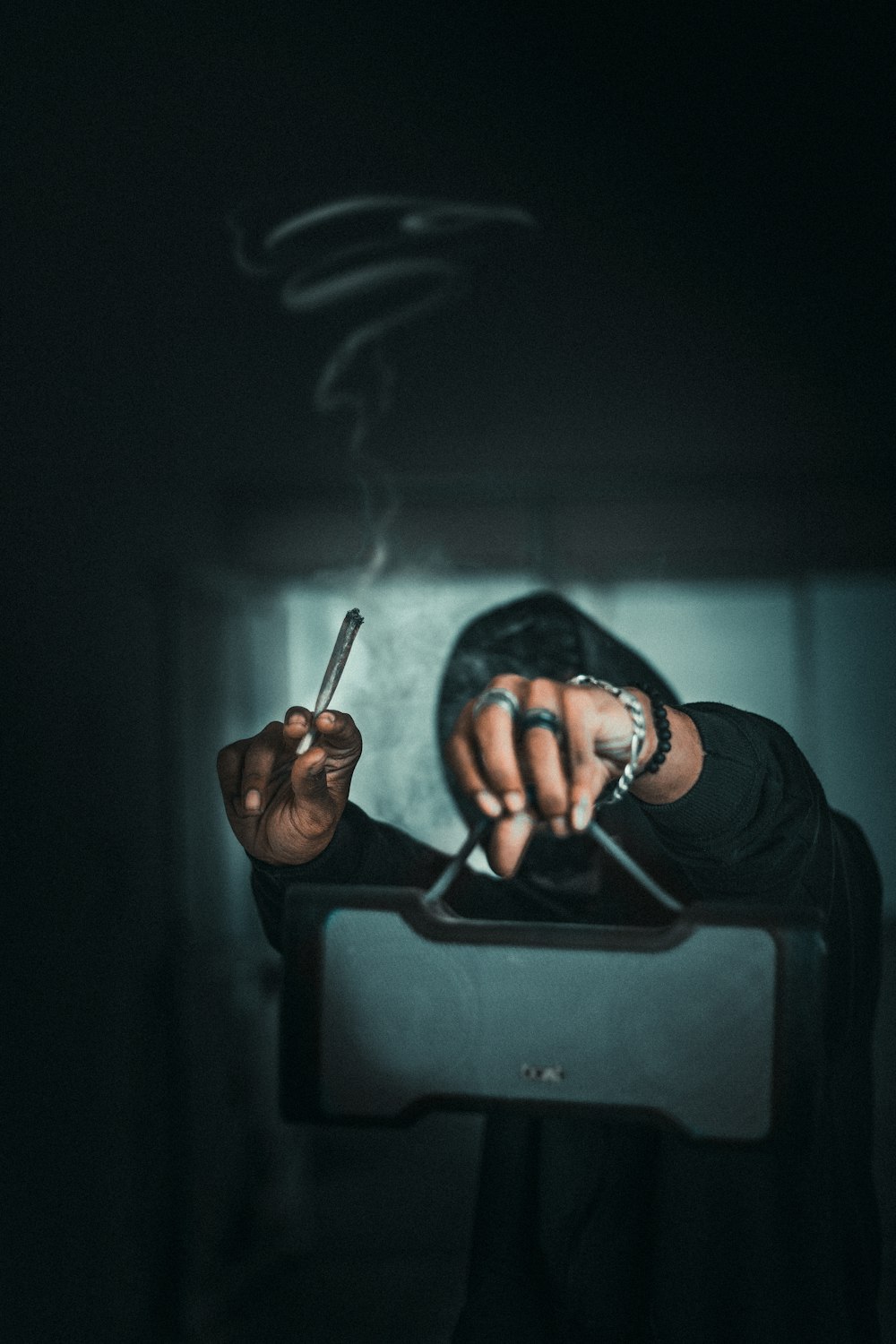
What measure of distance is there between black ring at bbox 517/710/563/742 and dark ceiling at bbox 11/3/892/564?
63 centimetres

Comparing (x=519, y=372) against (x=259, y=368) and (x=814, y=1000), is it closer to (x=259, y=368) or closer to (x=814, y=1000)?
(x=259, y=368)

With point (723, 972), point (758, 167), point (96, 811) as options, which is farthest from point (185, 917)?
point (758, 167)

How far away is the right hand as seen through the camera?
51cm

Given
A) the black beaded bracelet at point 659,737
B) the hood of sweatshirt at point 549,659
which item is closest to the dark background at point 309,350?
the hood of sweatshirt at point 549,659

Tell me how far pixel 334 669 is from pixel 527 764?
14cm

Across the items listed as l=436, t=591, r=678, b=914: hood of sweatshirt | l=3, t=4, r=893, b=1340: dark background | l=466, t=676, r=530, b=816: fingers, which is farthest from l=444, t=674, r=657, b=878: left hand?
l=3, t=4, r=893, b=1340: dark background

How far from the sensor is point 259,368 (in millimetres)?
1015

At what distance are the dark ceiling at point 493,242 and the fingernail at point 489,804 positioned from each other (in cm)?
67

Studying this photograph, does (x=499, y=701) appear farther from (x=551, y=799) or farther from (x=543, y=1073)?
(x=543, y=1073)

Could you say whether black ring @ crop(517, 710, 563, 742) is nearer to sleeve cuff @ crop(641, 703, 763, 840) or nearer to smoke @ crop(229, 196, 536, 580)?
sleeve cuff @ crop(641, 703, 763, 840)

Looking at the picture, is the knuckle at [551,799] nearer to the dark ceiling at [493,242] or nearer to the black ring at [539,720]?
the black ring at [539,720]

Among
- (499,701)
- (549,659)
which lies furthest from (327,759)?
(549,659)

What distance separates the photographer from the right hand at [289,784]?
1.67 feet

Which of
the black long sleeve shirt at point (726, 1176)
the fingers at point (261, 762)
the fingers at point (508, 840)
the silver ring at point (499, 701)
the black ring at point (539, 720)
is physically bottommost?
the black long sleeve shirt at point (726, 1176)
